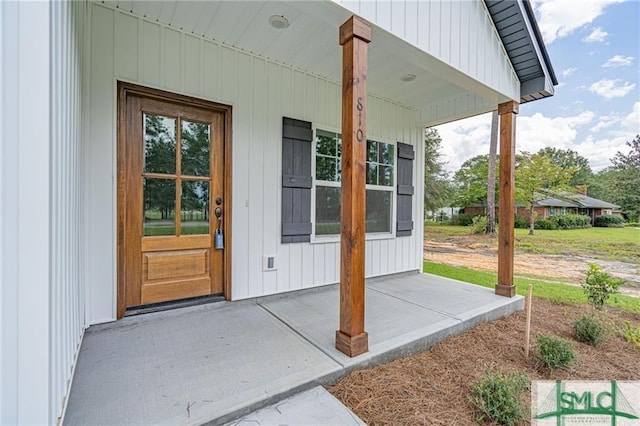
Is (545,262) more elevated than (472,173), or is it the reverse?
(472,173)

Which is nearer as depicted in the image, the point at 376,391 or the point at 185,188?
the point at 376,391

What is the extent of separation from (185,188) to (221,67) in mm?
1291

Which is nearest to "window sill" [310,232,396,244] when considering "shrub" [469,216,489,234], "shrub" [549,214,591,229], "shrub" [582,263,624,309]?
"shrub" [582,263,624,309]

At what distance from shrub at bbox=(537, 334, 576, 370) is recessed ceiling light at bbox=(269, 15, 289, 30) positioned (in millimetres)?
3448

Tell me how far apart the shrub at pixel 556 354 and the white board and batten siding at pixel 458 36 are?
2.49 metres

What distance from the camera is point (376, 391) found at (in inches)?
69.4

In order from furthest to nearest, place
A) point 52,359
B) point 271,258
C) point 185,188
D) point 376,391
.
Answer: point 271,258
point 185,188
point 376,391
point 52,359

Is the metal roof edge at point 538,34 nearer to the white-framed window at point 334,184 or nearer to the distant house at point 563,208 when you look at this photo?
the white-framed window at point 334,184

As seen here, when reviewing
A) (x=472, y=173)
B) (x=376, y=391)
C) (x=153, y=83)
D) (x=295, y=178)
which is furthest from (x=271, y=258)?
(x=472, y=173)

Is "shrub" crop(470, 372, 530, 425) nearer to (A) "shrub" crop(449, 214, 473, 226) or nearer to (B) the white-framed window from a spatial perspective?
(B) the white-framed window

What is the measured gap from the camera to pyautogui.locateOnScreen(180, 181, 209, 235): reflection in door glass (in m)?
2.79

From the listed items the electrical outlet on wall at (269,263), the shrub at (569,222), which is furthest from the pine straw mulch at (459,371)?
the shrub at (569,222)

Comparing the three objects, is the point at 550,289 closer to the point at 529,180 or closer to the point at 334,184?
the point at 334,184
